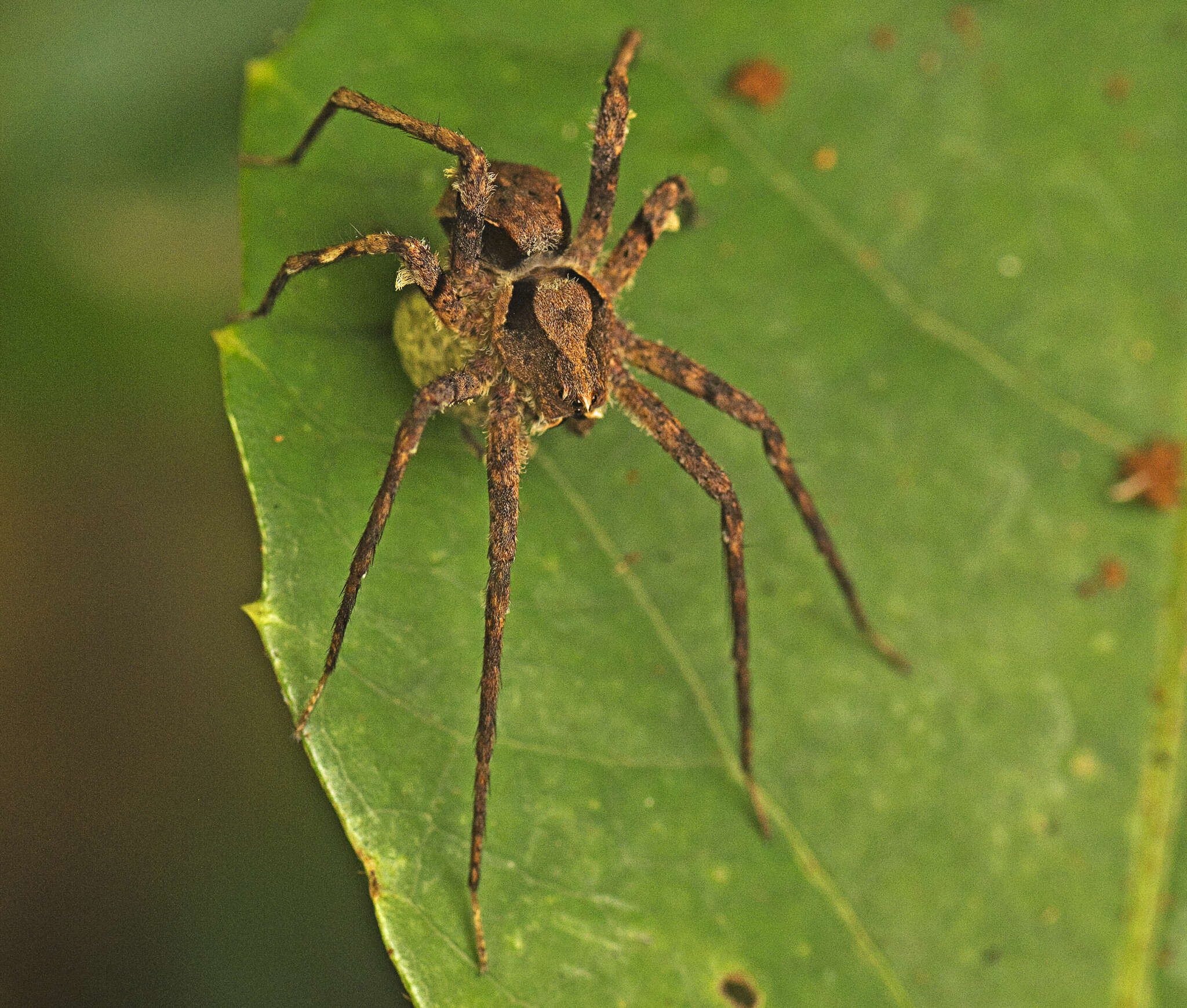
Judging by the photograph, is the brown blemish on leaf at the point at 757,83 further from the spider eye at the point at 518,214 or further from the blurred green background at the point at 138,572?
the blurred green background at the point at 138,572

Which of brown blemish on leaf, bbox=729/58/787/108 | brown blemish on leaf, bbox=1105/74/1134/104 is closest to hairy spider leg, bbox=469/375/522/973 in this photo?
brown blemish on leaf, bbox=729/58/787/108

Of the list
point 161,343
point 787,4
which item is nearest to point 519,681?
point 161,343

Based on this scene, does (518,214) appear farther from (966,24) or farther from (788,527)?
→ (966,24)

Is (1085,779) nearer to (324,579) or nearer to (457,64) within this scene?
(324,579)

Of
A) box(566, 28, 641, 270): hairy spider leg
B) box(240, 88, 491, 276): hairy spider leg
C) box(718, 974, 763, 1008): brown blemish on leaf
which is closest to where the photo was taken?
box(240, 88, 491, 276): hairy spider leg

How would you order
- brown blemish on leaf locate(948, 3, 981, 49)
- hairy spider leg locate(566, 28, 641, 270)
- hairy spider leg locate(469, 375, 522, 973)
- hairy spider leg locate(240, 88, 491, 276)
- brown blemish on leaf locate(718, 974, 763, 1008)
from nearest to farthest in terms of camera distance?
hairy spider leg locate(469, 375, 522, 973) → hairy spider leg locate(240, 88, 491, 276) → brown blemish on leaf locate(718, 974, 763, 1008) → hairy spider leg locate(566, 28, 641, 270) → brown blemish on leaf locate(948, 3, 981, 49)

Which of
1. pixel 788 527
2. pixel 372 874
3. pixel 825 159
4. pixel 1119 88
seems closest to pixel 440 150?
pixel 825 159

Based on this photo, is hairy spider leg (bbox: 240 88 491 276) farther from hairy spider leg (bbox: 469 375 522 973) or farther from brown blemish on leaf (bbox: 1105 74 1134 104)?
brown blemish on leaf (bbox: 1105 74 1134 104)

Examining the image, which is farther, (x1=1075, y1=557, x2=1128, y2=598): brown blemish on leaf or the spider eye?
(x1=1075, y1=557, x2=1128, y2=598): brown blemish on leaf
